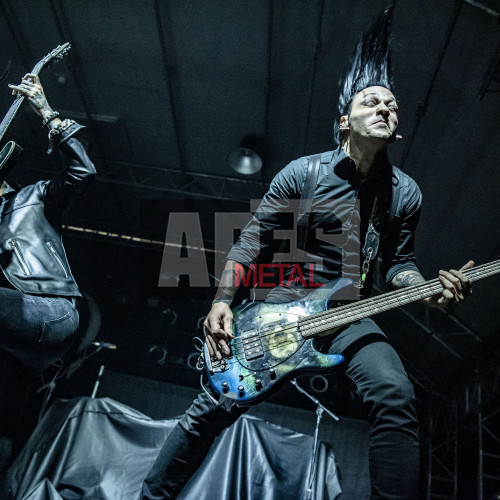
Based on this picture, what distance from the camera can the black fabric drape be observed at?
3048mm

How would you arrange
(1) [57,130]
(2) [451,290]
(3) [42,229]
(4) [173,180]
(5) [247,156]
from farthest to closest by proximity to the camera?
1. (4) [173,180]
2. (5) [247,156]
3. (1) [57,130]
4. (3) [42,229]
5. (2) [451,290]

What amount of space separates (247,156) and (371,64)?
4496mm

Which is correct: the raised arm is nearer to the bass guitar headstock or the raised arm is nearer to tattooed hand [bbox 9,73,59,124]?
tattooed hand [bbox 9,73,59,124]

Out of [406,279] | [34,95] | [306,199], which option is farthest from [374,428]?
[34,95]

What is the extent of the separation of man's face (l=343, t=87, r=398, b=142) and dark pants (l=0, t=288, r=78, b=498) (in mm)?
2162

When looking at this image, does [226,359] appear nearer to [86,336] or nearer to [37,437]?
[37,437]

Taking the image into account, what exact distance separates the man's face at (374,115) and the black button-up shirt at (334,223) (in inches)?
7.3

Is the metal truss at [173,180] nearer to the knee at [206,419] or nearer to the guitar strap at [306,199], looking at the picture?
the guitar strap at [306,199]

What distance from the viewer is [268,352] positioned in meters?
2.17

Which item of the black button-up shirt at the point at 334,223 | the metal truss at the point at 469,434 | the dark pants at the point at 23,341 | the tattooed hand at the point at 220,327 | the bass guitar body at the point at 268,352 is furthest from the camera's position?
the metal truss at the point at 469,434

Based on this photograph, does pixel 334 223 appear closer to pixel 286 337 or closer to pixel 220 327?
pixel 286 337

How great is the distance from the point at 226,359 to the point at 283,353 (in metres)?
0.30

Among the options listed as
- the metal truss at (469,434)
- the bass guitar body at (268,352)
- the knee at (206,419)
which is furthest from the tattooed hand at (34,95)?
the metal truss at (469,434)

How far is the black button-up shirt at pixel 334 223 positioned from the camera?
8.20 feet
